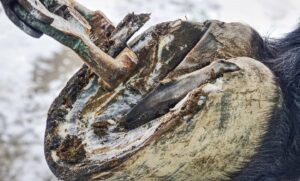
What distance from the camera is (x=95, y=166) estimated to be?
0.92 meters

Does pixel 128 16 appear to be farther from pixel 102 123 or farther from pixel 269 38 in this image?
pixel 269 38

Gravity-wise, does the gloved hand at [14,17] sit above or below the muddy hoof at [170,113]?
above

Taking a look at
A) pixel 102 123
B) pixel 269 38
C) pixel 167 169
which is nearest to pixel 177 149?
pixel 167 169

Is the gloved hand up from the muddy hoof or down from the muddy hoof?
up

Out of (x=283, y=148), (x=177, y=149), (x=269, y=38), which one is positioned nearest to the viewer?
(x=177, y=149)

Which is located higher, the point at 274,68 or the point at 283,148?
the point at 274,68

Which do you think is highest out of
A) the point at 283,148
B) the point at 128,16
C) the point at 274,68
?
Result: the point at 128,16

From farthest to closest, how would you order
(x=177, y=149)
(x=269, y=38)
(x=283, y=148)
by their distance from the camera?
(x=269, y=38) → (x=283, y=148) → (x=177, y=149)

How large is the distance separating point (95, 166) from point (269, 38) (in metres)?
0.51

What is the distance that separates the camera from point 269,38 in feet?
3.86

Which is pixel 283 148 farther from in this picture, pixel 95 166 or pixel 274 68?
pixel 95 166

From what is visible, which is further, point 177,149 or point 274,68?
point 274,68

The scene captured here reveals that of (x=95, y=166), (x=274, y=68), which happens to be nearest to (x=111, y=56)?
(x=95, y=166)

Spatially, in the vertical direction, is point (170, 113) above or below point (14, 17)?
below
